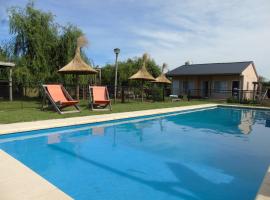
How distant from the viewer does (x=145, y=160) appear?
5613 millimetres

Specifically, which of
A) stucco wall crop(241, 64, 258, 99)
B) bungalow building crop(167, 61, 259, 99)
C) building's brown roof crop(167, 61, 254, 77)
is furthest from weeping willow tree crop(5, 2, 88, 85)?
stucco wall crop(241, 64, 258, 99)

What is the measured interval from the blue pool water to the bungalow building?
52.7 feet

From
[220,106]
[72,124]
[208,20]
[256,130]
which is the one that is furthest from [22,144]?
[220,106]

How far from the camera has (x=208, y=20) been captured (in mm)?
15422

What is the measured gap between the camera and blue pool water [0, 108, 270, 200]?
13.4 ft

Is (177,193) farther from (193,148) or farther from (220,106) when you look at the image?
(220,106)

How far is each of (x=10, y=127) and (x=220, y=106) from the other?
15.6m

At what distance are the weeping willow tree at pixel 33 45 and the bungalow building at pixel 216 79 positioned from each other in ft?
41.2

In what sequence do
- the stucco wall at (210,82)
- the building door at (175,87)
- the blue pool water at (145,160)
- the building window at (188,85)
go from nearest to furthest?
1. the blue pool water at (145,160)
2. the stucco wall at (210,82)
3. the building window at (188,85)
4. the building door at (175,87)

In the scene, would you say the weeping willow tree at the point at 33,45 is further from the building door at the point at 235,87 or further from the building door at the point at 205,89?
the building door at the point at 235,87

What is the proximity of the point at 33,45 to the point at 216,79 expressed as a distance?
1749cm

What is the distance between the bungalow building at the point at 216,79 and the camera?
24203 mm

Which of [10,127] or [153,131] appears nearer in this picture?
[10,127]

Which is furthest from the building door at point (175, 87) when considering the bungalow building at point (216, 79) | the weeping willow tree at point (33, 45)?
the weeping willow tree at point (33, 45)
